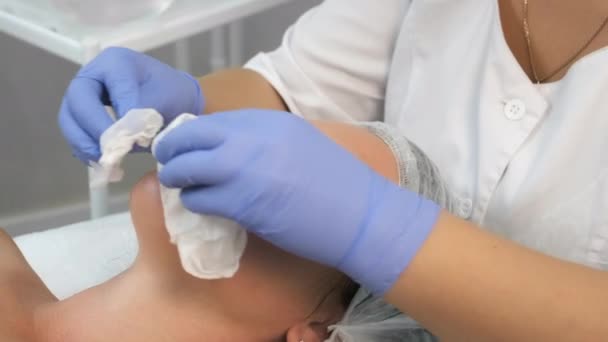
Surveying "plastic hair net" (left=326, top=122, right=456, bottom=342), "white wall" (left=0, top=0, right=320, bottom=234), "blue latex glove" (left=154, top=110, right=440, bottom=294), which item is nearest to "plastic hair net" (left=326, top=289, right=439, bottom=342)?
"plastic hair net" (left=326, top=122, right=456, bottom=342)

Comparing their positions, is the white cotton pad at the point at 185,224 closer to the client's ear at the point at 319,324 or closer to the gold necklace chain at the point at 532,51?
the client's ear at the point at 319,324

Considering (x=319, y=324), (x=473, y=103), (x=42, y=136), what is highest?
(x=473, y=103)

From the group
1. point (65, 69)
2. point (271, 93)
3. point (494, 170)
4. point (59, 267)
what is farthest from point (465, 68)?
point (65, 69)

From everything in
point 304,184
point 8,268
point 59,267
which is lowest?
point 59,267

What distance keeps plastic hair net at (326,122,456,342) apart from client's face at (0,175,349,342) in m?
0.04

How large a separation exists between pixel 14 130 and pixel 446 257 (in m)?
1.33

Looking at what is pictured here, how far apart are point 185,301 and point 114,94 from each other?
0.76 ft

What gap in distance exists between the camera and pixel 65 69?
1608 millimetres

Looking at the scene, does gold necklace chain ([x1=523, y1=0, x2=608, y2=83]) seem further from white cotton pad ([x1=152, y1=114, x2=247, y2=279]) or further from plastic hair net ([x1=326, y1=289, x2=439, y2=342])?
white cotton pad ([x1=152, y1=114, x2=247, y2=279])

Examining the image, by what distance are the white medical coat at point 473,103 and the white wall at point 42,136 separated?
0.69 m

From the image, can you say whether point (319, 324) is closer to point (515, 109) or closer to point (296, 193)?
point (296, 193)

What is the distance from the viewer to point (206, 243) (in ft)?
1.85

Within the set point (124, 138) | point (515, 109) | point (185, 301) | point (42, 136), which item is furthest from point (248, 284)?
point (42, 136)

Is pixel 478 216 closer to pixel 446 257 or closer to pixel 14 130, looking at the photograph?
pixel 446 257
